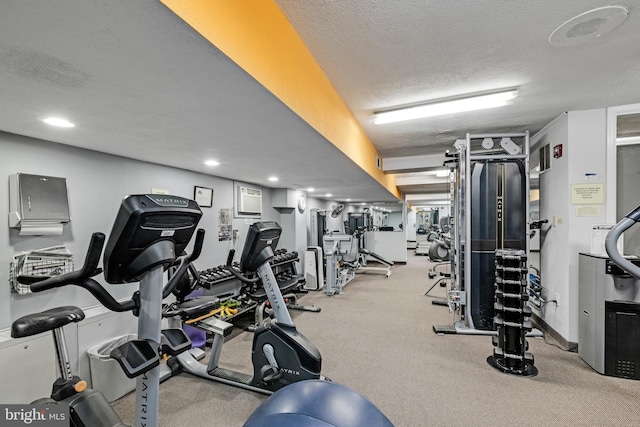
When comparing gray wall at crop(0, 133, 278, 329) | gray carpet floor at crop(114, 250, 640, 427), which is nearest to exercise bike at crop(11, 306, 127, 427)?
gray carpet floor at crop(114, 250, 640, 427)

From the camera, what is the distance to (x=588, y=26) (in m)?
1.62

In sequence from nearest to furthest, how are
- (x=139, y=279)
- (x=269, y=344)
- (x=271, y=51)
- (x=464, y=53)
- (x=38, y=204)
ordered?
1. (x=139, y=279)
2. (x=271, y=51)
3. (x=464, y=53)
4. (x=38, y=204)
5. (x=269, y=344)

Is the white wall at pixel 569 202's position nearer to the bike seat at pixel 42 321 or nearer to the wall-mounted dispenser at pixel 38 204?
the bike seat at pixel 42 321

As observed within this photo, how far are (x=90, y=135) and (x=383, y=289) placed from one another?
5296mm

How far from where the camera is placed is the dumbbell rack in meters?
2.56

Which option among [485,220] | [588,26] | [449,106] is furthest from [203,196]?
[588,26]

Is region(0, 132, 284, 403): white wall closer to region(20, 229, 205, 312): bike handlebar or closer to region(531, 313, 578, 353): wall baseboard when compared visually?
region(20, 229, 205, 312): bike handlebar

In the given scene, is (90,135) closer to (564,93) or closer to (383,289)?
(564,93)

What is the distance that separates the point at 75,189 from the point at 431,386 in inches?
134

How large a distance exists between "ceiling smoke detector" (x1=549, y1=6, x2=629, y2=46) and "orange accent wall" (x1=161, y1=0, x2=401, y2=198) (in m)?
1.46

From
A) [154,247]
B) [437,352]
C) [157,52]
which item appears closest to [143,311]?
[154,247]

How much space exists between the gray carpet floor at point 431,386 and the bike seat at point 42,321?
48.0 inches

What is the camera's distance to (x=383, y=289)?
585cm

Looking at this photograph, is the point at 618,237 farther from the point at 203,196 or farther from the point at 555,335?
the point at 203,196
